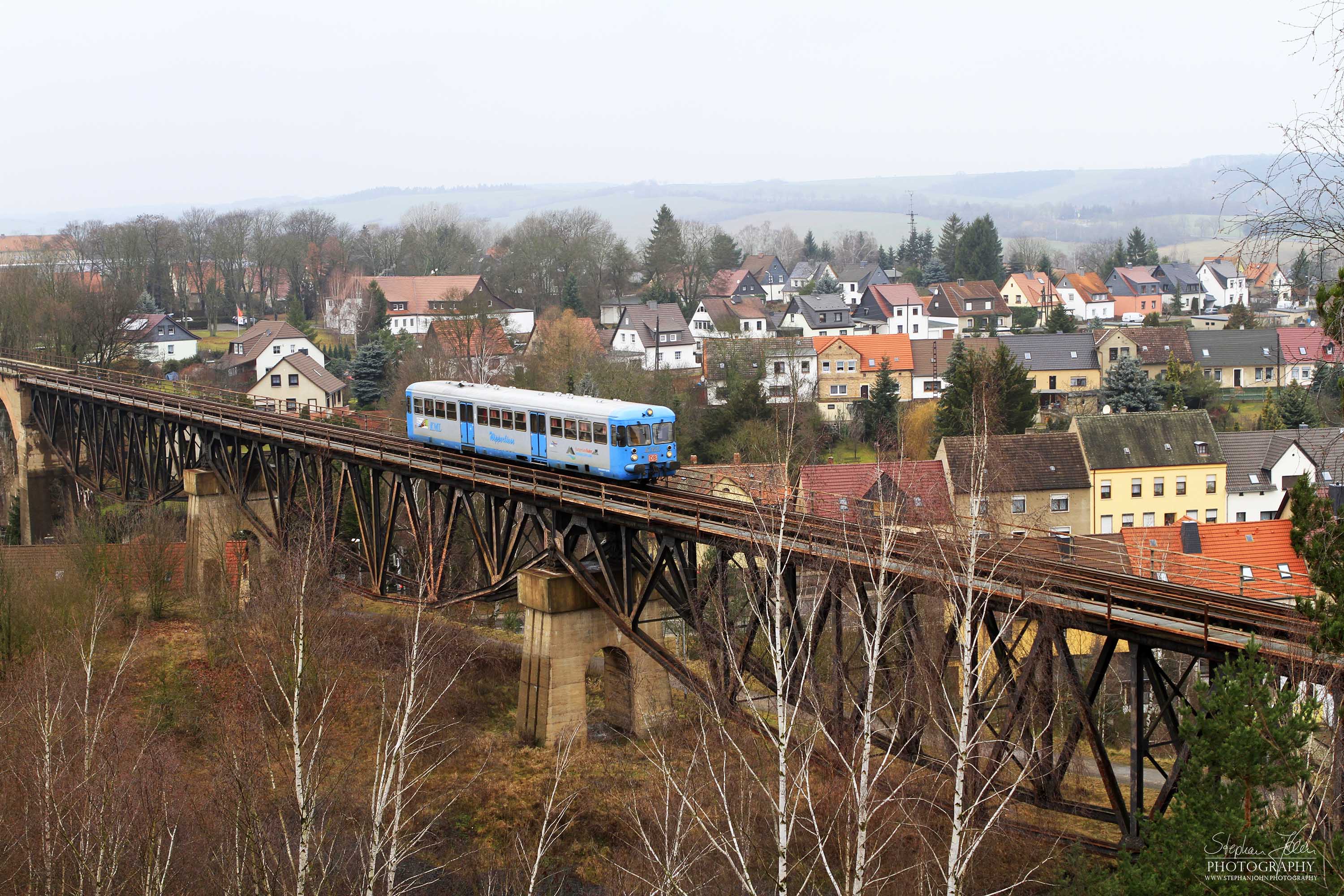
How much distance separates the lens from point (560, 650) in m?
36.8

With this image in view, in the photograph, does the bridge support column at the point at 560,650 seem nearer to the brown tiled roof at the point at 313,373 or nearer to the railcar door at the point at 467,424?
the railcar door at the point at 467,424

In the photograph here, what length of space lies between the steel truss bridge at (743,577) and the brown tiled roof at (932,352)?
143 feet

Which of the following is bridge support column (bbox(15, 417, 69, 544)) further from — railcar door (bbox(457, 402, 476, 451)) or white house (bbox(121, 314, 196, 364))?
railcar door (bbox(457, 402, 476, 451))

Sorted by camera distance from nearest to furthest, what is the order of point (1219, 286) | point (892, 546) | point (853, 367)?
point (892, 546) → point (853, 367) → point (1219, 286)

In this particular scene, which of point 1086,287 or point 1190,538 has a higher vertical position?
point 1086,287

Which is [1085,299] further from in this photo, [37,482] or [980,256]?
[37,482]

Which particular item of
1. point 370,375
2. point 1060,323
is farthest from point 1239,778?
point 1060,323

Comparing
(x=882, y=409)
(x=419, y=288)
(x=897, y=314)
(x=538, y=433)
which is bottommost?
(x=882, y=409)

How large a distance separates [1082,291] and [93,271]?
114 meters

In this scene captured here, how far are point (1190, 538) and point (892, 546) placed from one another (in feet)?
120

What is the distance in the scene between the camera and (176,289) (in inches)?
5704

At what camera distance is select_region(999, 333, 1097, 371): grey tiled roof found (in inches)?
3666

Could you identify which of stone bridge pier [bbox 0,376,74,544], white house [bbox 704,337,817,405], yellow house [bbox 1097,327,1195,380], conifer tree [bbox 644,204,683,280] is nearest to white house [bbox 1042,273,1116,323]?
conifer tree [bbox 644,204,683,280]

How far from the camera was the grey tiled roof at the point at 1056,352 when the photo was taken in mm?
93125
